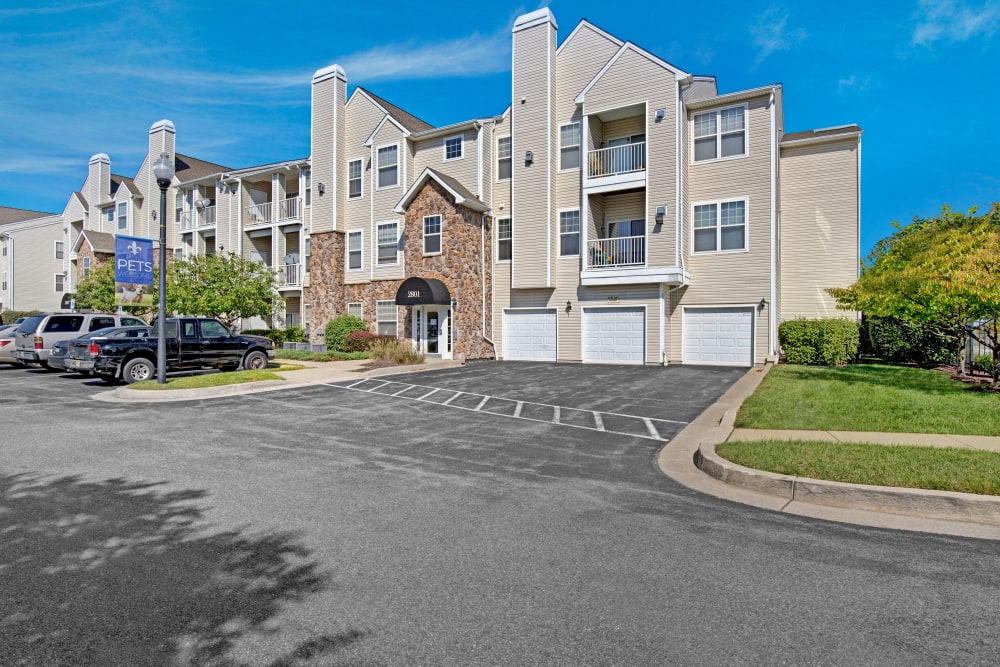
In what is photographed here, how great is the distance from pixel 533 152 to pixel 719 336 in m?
10.4

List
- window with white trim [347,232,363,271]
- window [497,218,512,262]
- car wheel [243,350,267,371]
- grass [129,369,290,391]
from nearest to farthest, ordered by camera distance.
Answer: grass [129,369,290,391]
car wheel [243,350,267,371]
window [497,218,512,262]
window with white trim [347,232,363,271]

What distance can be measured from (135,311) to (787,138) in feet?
120

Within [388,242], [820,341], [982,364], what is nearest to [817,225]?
[820,341]

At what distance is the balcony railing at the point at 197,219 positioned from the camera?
36.0 m

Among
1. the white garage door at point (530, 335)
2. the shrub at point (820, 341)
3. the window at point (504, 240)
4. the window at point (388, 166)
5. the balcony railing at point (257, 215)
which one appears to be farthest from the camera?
the balcony railing at point (257, 215)

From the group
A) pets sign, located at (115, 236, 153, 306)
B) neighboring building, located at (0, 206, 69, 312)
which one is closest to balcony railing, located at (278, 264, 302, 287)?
pets sign, located at (115, 236, 153, 306)

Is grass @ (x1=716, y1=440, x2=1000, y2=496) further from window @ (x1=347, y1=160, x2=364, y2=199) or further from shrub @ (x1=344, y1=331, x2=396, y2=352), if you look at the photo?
window @ (x1=347, y1=160, x2=364, y2=199)

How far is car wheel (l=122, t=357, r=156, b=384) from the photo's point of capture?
15.8 m

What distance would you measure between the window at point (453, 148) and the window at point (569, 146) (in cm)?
475

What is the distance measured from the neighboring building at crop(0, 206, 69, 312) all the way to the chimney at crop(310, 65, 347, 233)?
33.9 meters

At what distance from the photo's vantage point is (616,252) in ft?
74.0

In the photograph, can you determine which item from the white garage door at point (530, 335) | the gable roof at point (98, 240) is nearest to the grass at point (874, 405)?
the white garage door at point (530, 335)

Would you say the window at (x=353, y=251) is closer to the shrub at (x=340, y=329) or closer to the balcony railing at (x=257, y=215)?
the shrub at (x=340, y=329)

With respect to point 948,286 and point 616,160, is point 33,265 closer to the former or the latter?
point 616,160
